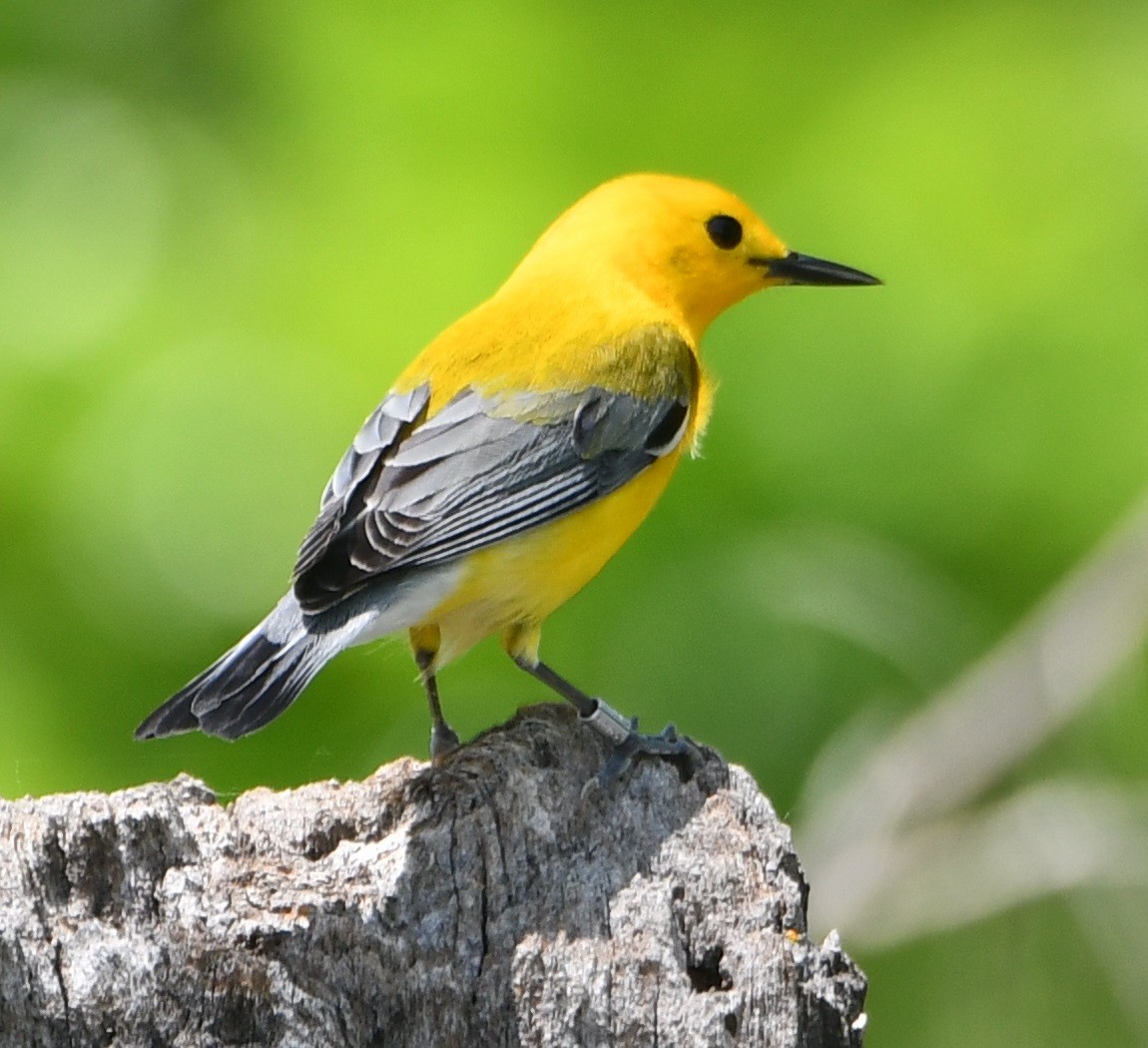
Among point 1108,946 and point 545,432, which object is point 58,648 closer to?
point 545,432

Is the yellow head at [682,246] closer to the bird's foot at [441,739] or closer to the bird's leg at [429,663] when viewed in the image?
the bird's leg at [429,663]

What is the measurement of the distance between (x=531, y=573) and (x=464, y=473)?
30 centimetres

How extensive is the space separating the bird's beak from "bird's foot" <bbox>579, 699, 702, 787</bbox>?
1903 millimetres

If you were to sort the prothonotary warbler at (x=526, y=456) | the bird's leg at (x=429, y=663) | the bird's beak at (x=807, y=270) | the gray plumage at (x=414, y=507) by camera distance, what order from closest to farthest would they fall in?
the gray plumage at (x=414, y=507), the prothonotary warbler at (x=526, y=456), the bird's leg at (x=429, y=663), the bird's beak at (x=807, y=270)

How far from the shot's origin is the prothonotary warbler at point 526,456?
4254 mm

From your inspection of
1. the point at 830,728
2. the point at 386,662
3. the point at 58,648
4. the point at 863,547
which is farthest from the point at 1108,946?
the point at 58,648

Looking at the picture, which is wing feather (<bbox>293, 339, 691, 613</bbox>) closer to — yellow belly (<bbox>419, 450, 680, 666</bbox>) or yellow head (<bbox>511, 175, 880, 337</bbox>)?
yellow belly (<bbox>419, 450, 680, 666</bbox>)

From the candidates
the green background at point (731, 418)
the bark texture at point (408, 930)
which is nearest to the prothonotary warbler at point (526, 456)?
the green background at point (731, 418)

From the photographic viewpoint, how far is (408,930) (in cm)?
329

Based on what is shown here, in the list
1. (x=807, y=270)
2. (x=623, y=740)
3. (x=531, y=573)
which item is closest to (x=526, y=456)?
(x=531, y=573)

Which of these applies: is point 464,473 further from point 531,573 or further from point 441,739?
point 441,739

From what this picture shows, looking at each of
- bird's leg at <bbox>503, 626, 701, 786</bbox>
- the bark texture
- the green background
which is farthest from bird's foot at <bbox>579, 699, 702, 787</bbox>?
the green background

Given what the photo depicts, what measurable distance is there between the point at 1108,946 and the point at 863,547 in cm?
140

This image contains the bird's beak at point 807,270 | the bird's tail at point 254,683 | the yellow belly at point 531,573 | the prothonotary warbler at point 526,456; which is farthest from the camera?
the bird's beak at point 807,270
